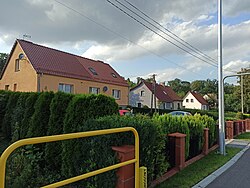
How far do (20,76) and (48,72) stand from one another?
3.54m

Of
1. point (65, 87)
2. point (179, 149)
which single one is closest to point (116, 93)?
point (65, 87)

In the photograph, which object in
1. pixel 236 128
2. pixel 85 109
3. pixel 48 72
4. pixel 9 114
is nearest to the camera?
pixel 85 109

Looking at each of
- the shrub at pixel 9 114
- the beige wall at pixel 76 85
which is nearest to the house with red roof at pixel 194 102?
the beige wall at pixel 76 85

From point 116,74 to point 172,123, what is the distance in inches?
1211

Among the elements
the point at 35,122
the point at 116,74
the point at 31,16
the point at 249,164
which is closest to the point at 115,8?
the point at 31,16

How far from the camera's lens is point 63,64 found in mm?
29078

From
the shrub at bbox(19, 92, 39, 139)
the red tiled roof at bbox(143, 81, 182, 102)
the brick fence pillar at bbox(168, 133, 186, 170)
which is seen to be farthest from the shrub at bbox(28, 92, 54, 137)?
the red tiled roof at bbox(143, 81, 182, 102)

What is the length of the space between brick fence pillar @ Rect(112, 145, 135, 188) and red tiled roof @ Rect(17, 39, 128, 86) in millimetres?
22866

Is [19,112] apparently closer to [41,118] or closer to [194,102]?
[41,118]

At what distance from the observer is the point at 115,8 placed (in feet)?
35.3

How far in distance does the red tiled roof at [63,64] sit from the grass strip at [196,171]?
815 inches

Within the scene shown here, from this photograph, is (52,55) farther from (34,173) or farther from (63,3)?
(34,173)

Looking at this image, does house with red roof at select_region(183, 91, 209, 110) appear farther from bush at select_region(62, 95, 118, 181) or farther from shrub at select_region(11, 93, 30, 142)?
bush at select_region(62, 95, 118, 181)

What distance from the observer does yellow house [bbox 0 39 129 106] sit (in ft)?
84.3
